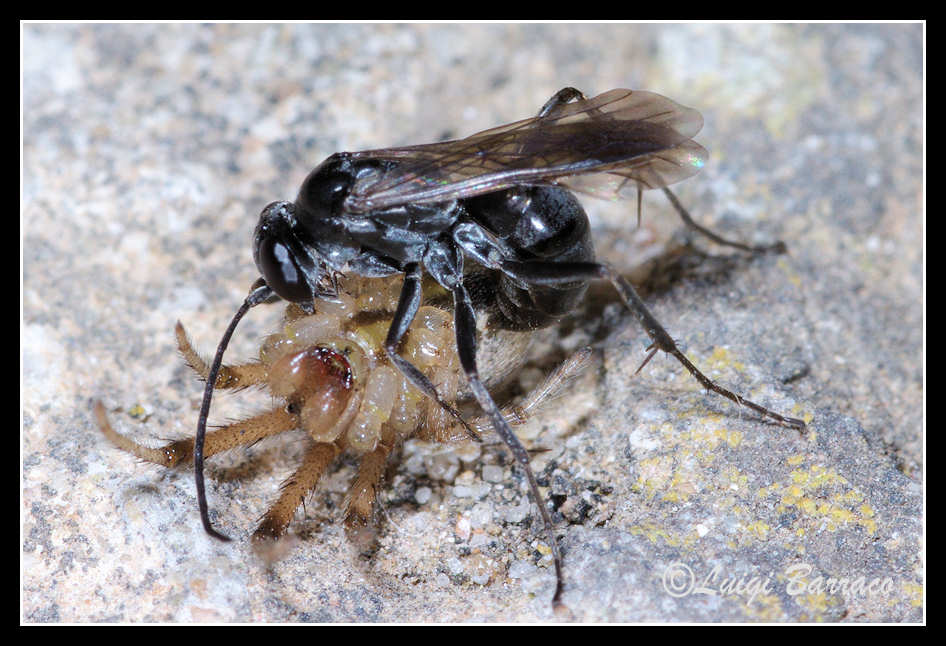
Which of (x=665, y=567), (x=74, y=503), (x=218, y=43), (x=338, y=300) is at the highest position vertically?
(x=218, y=43)

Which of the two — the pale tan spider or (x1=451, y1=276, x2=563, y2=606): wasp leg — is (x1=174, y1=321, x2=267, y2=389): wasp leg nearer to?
the pale tan spider

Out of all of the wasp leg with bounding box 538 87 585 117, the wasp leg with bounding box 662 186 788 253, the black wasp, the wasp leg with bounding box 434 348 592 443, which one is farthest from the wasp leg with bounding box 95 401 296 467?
the wasp leg with bounding box 662 186 788 253

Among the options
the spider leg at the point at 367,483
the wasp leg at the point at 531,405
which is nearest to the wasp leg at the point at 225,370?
the spider leg at the point at 367,483

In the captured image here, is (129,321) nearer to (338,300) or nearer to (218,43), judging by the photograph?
(338,300)

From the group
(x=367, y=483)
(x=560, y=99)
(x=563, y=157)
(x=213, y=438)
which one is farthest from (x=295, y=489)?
(x=560, y=99)

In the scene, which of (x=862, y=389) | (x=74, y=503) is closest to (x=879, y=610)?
(x=862, y=389)
